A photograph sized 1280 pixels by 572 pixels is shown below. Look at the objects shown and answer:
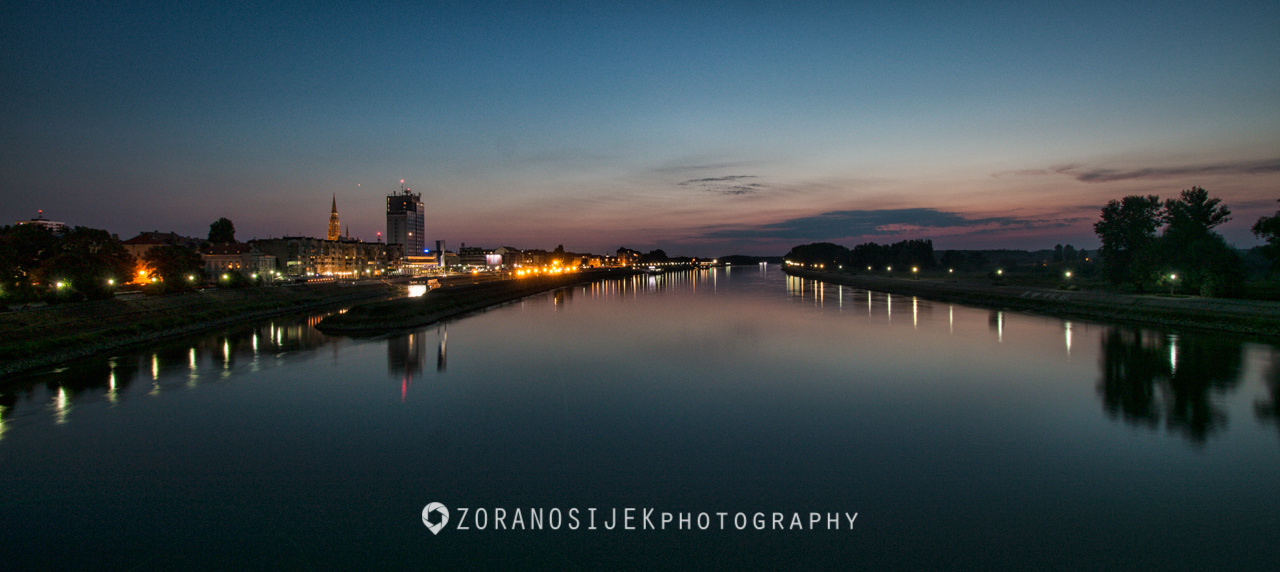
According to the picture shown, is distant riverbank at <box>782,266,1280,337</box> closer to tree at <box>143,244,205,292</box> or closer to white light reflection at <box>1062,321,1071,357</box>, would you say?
white light reflection at <box>1062,321,1071,357</box>

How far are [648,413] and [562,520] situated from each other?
768 cm

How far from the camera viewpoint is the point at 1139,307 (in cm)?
4047

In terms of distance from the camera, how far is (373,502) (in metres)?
10.3

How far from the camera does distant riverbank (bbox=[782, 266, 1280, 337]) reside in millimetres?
32456

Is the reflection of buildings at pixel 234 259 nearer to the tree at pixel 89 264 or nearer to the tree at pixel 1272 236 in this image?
the tree at pixel 89 264

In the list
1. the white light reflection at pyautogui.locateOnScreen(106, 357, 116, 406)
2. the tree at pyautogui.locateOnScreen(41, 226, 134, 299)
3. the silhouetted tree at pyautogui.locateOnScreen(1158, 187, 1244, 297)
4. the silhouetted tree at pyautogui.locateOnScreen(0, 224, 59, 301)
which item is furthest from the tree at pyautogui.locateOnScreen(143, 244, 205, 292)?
the silhouetted tree at pyautogui.locateOnScreen(1158, 187, 1244, 297)

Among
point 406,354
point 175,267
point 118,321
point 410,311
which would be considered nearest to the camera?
point 406,354

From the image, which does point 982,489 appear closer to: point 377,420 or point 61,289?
point 377,420

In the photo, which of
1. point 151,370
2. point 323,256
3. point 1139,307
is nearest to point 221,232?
point 323,256

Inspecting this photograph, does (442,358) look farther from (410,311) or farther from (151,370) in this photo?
(410,311)

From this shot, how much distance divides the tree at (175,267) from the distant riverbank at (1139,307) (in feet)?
236

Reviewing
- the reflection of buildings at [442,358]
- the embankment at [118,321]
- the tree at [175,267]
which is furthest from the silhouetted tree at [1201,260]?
the tree at [175,267]

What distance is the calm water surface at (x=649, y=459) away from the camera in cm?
868

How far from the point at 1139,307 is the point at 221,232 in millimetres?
132017
